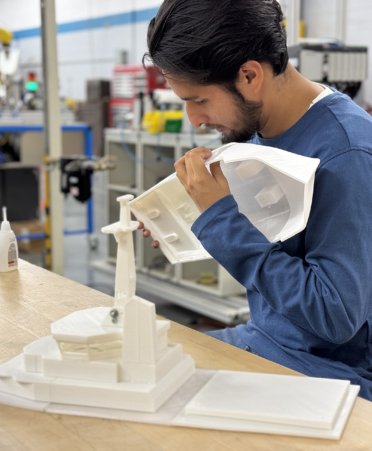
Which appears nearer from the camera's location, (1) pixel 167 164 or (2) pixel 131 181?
(1) pixel 167 164

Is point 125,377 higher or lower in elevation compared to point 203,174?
lower

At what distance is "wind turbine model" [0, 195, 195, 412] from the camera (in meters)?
0.80

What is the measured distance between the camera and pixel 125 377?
810 mm

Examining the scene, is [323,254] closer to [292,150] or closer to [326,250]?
[326,250]

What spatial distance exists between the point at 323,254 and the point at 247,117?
0.34m

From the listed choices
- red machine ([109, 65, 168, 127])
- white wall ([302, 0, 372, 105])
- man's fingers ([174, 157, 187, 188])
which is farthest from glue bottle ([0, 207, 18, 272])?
red machine ([109, 65, 168, 127])

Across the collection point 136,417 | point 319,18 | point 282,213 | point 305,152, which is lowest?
point 136,417

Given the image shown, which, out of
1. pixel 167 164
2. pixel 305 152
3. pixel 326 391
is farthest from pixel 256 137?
pixel 167 164

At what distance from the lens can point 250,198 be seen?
3.58 feet

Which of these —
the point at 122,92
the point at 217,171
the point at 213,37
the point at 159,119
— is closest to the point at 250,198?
the point at 217,171

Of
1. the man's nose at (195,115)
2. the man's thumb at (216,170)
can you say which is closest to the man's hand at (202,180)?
the man's thumb at (216,170)

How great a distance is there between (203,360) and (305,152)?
437 mm

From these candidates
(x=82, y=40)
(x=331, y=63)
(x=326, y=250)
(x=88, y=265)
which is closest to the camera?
(x=326, y=250)

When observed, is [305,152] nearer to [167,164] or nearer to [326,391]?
[326,391]
